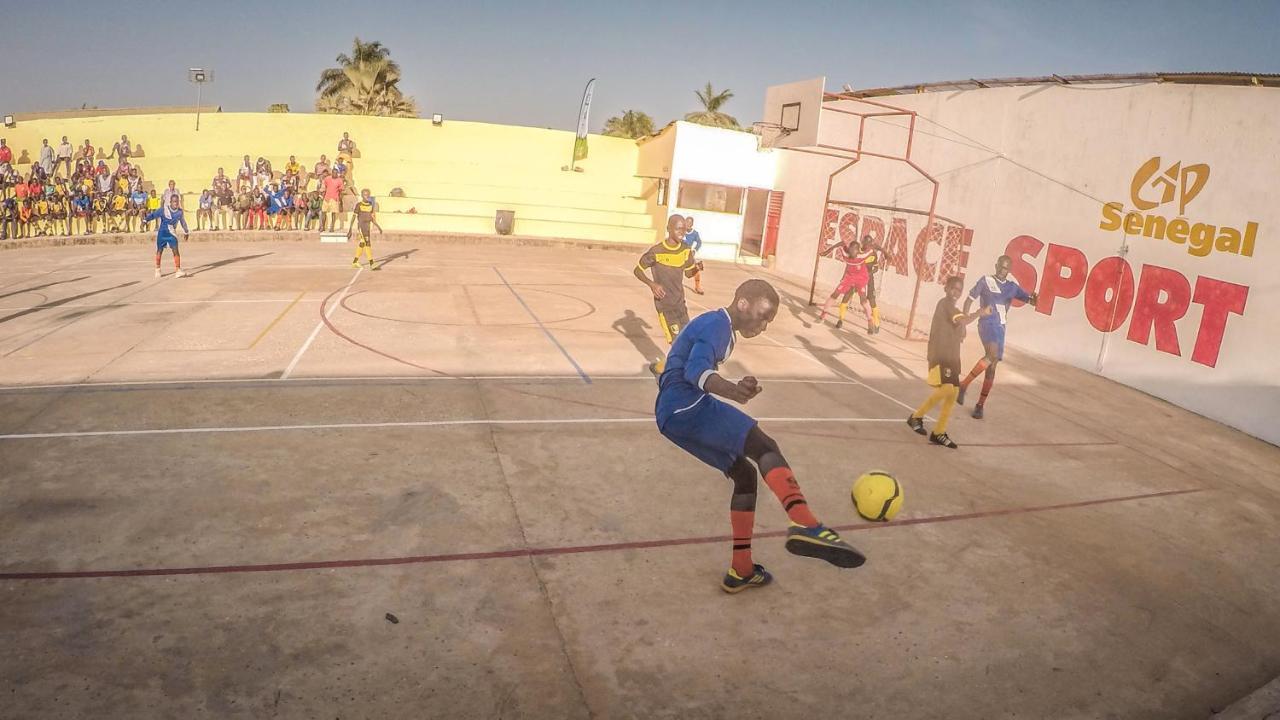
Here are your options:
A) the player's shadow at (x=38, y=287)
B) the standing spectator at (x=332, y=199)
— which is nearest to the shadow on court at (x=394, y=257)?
the standing spectator at (x=332, y=199)

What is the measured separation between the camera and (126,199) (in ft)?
90.9

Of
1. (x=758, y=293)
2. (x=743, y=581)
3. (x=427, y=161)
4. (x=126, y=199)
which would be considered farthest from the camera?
(x=427, y=161)

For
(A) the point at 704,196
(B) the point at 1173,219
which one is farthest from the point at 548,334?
(A) the point at 704,196

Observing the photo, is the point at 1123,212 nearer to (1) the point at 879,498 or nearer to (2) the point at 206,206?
(1) the point at 879,498

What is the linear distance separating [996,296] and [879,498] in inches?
237

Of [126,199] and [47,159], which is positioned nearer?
[126,199]

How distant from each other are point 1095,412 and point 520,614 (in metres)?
11.1

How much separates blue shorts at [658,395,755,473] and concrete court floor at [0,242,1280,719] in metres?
1.02

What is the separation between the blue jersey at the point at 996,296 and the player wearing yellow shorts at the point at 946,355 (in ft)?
4.32

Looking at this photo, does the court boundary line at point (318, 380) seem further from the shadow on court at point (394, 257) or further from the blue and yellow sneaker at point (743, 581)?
the shadow on court at point (394, 257)

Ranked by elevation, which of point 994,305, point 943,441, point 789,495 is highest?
point 994,305

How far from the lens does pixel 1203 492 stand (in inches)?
362

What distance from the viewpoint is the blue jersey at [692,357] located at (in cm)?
532

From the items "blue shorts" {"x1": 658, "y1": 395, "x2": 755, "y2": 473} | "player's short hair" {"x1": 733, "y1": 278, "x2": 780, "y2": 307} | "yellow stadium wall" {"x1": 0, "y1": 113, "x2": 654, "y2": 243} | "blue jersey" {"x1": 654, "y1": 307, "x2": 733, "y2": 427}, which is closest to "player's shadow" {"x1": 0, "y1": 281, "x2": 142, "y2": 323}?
"yellow stadium wall" {"x1": 0, "y1": 113, "x2": 654, "y2": 243}
